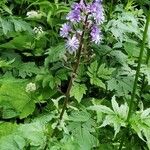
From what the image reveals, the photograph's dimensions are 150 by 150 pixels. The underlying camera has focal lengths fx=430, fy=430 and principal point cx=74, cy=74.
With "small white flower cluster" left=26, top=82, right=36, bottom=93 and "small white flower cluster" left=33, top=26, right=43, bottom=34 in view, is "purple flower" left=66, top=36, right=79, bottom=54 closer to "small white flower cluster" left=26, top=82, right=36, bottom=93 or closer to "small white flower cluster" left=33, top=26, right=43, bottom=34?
"small white flower cluster" left=26, top=82, right=36, bottom=93

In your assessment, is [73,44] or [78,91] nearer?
[73,44]

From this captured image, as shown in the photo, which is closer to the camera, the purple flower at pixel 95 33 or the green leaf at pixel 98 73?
the purple flower at pixel 95 33

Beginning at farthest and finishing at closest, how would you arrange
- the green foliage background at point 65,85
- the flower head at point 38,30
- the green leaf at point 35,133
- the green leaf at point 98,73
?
the flower head at point 38,30
the green leaf at point 98,73
the green foliage background at point 65,85
the green leaf at point 35,133

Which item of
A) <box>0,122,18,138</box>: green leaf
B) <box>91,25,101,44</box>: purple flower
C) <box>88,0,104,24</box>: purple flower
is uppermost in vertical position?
<box>88,0,104,24</box>: purple flower

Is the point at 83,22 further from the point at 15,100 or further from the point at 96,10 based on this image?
the point at 15,100

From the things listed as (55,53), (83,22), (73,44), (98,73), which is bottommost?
(98,73)

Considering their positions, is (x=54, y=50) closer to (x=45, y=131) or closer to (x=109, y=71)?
(x=109, y=71)

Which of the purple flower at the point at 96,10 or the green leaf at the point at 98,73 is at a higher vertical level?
the purple flower at the point at 96,10

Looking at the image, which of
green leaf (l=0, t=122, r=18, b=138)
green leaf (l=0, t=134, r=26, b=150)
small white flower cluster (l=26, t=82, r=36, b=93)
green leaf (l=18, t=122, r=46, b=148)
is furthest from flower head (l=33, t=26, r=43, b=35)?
green leaf (l=18, t=122, r=46, b=148)

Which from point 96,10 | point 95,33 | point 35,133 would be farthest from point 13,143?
point 96,10

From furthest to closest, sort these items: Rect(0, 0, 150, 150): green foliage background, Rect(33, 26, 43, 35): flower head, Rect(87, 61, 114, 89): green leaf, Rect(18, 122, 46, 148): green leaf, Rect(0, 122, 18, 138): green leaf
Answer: Rect(33, 26, 43, 35): flower head
Rect(87, 61, 114, 89): green leaf
Rect(0, 122, 18, 138): green leaf
Rect(0, 0, 150, 150): green foliage background
Rect(18, 122, 46, 148): green leaf

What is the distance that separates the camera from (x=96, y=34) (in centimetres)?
261

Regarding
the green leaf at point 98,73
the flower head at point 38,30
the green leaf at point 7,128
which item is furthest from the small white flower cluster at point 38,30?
the green leaf at point 7,128

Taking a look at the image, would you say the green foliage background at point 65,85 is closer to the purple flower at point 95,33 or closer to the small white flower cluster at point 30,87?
the small white flower cluster at point 30,87
